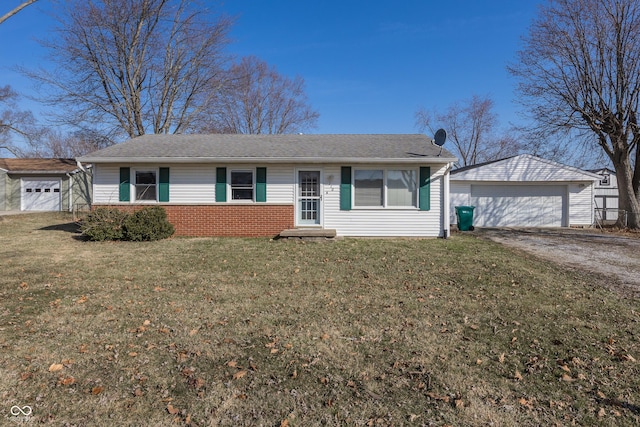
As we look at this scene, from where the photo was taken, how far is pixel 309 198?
38.7ft

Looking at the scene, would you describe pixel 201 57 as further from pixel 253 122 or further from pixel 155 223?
pixel 155 223

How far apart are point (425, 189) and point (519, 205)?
8305 mm

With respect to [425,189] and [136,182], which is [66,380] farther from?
[425,189]

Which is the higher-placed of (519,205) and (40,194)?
(40,194)

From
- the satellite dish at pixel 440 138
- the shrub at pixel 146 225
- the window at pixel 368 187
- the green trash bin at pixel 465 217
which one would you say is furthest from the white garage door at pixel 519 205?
the shrub at pixel 146 225

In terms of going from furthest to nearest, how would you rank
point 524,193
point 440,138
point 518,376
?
point 524,193 < point 440,138 < point 518,376

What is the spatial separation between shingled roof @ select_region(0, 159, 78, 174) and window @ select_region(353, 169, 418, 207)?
2022cm

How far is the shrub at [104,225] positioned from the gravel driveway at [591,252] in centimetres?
1171

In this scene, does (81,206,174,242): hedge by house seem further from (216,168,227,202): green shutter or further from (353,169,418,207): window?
(353,169,418,207): window

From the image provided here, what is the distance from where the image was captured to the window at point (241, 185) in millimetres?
11719

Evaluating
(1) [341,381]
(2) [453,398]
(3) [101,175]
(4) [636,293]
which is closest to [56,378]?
(1) [341,381]

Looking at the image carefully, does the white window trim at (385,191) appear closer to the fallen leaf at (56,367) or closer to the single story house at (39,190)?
the fallen leaf at (56,367)

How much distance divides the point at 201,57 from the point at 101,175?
15028 mm

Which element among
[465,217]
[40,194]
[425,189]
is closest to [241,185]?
[425,189]
